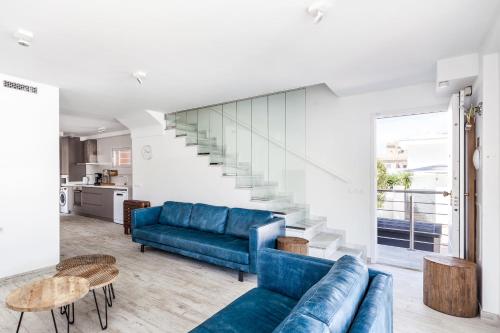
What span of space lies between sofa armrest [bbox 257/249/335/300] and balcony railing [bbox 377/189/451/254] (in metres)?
2.88

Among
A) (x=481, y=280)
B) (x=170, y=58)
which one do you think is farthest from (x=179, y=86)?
(x=481, y=280)

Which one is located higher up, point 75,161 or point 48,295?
point 75,161

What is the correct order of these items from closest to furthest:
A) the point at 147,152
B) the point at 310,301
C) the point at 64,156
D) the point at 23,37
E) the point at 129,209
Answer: the point at 310,301 → the point at 23,37 → the point at 129,209 → the point at 147,152 → the point at 64,156

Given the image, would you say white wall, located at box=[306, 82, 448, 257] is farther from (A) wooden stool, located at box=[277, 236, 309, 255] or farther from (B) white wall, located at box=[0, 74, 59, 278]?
(B) white wall, located at box=[0, 74, 59, 278]

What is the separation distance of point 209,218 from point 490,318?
139 inches

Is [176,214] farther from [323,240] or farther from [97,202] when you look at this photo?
[97,202]

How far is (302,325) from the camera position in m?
1.00

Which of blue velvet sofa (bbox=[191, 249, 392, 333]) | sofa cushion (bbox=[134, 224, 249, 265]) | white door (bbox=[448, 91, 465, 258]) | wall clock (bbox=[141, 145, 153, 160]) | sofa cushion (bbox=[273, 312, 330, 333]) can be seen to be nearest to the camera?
sofa cushion (bbox=[273, 312, 330, 333])

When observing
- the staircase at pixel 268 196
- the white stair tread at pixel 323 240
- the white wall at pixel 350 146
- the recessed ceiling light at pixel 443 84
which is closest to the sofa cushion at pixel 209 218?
the staircase at pixel 268 196

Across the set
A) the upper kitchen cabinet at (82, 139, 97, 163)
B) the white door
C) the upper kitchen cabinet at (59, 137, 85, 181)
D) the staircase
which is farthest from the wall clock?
the white door

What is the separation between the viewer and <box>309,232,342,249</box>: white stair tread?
11.9 ft

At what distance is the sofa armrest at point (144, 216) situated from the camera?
177 inches

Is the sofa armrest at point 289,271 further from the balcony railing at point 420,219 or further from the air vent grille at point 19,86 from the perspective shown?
the air vent grille at point 19,86

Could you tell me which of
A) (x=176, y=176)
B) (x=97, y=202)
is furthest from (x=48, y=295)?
(x=97, y=202)
